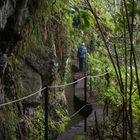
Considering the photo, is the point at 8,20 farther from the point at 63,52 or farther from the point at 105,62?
the point at 105,62

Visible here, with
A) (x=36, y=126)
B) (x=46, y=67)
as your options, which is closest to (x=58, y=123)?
(x=36, y=126)

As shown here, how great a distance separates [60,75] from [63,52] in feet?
1.66

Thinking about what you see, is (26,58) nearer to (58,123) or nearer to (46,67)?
(46,67)

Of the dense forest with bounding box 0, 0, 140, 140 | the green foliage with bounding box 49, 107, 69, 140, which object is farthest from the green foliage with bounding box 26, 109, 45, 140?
the green foliage with bounding box 49, 107, 69, 140

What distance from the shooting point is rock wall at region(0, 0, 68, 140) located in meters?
4.09

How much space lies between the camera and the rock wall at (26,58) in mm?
4094

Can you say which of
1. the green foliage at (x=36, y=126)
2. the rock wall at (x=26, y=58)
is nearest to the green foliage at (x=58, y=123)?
the rock wall at (x=26, y=58)

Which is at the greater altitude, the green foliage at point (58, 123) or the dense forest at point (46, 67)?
the dense forest at point (46, 67)

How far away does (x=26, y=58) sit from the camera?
5637mm

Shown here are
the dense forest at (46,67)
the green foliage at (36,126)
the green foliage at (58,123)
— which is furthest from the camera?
the green foliage at (58,123)

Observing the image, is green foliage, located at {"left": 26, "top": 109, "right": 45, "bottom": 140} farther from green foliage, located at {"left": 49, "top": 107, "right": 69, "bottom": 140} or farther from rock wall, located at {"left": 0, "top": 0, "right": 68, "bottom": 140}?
green foliage, located at {"left": 49, "top": 107, "right": 69, "bottom": 140}

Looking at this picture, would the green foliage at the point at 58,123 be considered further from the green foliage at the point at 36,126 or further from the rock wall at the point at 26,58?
the green foliage at the point at 36,126

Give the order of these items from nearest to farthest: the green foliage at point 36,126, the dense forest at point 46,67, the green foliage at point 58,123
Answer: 1. the dense forest at point 46,67
2. the green foliage at point 36,126
3. the green foliage at point 58,123

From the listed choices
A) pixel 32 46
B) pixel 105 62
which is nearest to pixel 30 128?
pixel 32 46
